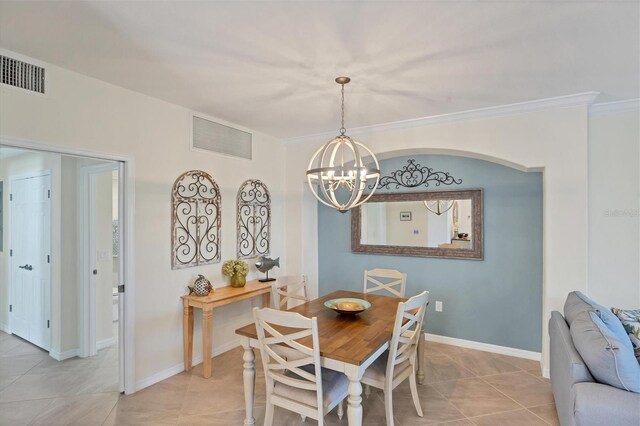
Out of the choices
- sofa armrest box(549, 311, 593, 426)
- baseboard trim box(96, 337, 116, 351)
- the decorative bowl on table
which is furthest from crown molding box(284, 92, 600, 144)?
baseboard trim box(96, 337, 116, 351)

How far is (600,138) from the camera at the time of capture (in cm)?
317

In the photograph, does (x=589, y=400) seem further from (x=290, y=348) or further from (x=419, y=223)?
(x=419, y=223)

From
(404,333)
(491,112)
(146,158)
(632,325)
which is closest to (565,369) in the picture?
(632,325)

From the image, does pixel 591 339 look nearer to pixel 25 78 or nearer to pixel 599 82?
pixel 599 82

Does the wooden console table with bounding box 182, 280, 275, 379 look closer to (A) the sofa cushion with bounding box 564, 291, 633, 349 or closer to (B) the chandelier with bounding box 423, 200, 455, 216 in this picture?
(B) the chandelier with bounding box 423, 200, 455, 216

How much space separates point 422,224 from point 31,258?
181 inches

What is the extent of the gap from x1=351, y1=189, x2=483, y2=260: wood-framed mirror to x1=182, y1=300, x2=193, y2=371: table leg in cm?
221

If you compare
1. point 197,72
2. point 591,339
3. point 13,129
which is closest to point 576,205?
point 591,339

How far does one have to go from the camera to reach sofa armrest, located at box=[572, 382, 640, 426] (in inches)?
62.9

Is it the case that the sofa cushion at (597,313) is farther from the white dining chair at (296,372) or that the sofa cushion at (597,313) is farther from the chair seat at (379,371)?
the white dining chair at (296,372)

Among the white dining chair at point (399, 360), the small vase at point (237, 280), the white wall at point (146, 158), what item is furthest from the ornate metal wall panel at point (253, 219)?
the white dining chair at point (399, 360)

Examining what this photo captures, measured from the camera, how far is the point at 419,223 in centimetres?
412

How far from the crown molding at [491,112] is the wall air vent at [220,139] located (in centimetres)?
103

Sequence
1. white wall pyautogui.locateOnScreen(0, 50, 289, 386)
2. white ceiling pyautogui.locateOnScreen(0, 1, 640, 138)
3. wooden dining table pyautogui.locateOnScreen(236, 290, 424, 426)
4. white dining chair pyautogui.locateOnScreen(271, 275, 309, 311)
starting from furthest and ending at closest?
white dining chair pyautogui.locateOnScreen(271, 275, 309, 311) → white wall pyautogui.locateOnScreen(0, 50, 289, 386) → wooden dining table pyautogui.locateOnScreen(236, 290, 424, 426) → white ceiling pyautogui.locateOnScreen(0, 1, 640, 138)
